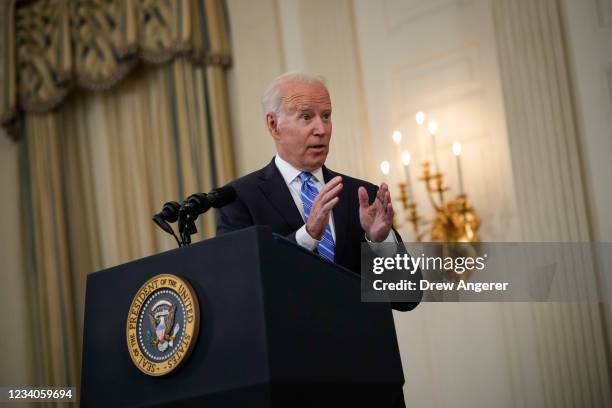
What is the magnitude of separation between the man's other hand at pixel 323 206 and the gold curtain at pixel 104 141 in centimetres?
365

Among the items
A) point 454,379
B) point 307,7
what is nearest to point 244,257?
point 454,379

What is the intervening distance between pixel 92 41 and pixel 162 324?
4.88m

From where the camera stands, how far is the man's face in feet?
8.57

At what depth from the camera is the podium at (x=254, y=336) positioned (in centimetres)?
175

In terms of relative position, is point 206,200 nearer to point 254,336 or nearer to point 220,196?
point 220,196

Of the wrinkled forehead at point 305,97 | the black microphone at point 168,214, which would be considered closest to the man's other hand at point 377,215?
the wrinkled forehead at point 305,97

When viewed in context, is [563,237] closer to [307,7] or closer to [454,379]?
[454,379]

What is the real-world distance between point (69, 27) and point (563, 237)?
4219 millimetres

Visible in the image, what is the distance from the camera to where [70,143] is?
6.59 m

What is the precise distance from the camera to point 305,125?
2615 mm

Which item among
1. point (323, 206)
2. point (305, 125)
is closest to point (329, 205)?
point (323, 206)

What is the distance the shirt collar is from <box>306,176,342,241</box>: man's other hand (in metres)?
0.46

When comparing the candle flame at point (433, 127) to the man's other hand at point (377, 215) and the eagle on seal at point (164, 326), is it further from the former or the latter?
the eagle on seal at point (164, 326)

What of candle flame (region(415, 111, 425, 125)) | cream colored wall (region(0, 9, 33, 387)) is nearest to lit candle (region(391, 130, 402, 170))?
candle flame (region(415, 111, 425, 125))
